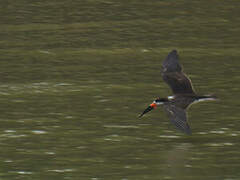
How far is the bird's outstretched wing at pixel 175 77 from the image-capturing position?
17531 mm

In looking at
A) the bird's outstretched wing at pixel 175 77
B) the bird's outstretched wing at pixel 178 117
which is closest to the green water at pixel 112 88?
the bird's outstretched wing at pixel 178 117

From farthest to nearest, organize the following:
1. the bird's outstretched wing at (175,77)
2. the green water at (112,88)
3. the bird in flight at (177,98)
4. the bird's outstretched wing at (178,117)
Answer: the bird's outstretched wing at (175,77), the bird in flight at (177,98), the bird's outstretched wing at (178,117), the green water at (112,88)

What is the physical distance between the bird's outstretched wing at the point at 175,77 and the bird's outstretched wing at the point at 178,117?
873 mm

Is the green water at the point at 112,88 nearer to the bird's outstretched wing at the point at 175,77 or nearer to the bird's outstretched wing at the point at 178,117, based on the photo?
the bird's outstretched wing at the point at 178,117

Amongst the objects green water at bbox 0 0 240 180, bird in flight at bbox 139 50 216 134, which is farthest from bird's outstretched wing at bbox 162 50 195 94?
green water at bbox 0 0 240 180

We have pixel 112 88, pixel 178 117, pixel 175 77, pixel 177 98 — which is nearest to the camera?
pixel 178 117

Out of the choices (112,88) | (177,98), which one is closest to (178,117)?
(177,98)

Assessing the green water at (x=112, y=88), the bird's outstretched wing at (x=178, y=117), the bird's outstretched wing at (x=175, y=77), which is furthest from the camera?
the bird's outstretched wing at (x=175, y=77)

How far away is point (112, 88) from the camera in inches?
832

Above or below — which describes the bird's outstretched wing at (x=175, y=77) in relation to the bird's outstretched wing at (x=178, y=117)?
above

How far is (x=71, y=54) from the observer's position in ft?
80.2

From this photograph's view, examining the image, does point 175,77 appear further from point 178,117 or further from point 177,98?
point 178,117

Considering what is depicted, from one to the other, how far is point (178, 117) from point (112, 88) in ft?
15.9

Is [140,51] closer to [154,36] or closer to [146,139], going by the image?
[154,36]
